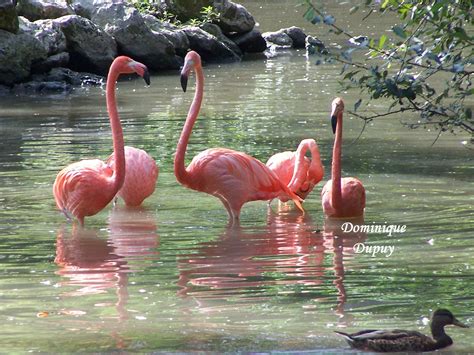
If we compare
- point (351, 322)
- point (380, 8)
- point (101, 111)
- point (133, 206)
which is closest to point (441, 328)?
point (351, 322)

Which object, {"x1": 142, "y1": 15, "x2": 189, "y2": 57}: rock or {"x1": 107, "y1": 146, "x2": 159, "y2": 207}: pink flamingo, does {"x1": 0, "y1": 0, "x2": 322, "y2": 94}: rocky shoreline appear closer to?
{"x1": 142, "y1": 15, "x2": 189, "y2": 57}: rock

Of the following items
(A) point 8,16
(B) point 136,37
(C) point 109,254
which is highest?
(A) point 8,16

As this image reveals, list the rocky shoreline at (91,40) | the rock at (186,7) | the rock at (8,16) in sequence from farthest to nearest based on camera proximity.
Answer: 1. the rock at (186,7)
2. the rocky shoreline at (91,40)
3. the rock at (8,16)

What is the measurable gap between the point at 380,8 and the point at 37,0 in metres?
13.8

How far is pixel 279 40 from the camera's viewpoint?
23266mm

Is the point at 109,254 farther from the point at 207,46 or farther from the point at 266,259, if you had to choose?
the point at 207,46

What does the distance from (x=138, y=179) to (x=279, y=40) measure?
49.4ft

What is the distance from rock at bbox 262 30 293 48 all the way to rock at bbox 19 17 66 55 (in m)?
6.38

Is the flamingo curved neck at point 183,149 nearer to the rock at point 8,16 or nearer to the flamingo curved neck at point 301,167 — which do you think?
the flamingo curved neck at point 301,167

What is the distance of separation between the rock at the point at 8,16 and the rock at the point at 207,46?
4403 mm

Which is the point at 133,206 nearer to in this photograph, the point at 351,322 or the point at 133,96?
the point at 351,322

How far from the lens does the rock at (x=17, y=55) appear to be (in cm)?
1677

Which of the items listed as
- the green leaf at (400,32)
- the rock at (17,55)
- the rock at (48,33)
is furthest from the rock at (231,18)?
the green leaf at (400,32)

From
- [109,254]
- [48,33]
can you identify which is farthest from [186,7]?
[109,254]
